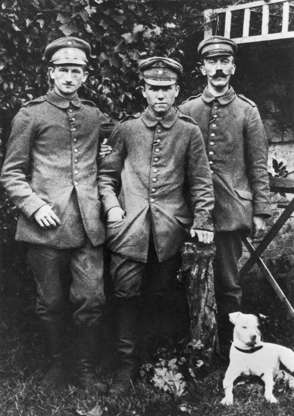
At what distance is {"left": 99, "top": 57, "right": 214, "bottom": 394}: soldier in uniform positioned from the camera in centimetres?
399

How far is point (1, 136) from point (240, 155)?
1.75m

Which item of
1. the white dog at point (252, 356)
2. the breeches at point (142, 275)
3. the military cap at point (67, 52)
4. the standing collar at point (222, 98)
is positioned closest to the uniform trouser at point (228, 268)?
the breeches at point (142, 275)

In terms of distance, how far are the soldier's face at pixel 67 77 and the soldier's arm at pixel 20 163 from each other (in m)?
0.25

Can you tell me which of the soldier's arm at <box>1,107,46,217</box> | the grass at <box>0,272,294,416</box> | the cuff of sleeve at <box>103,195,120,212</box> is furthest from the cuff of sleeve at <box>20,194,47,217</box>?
the grass at <box>0,272,294,416</box>

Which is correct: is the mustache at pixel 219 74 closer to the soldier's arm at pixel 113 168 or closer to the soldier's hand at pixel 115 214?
the soldier's arm at pixel 113 168

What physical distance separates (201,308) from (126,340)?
516 millimetres

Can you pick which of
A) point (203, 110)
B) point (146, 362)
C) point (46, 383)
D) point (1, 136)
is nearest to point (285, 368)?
point (146, 362)

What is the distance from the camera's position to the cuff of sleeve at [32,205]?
384 cm

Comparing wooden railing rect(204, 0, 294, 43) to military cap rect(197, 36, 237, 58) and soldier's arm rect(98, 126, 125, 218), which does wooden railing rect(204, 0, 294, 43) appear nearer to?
military cap rect(197, 36, 237, 58)

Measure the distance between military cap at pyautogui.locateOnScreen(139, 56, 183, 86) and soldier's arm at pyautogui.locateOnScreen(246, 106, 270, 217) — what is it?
692mm

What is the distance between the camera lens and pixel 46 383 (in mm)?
4094

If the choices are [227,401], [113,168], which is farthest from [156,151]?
Result: [227,401]

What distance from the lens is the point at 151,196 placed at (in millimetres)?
4051

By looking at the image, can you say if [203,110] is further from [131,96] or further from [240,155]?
[131,96]
